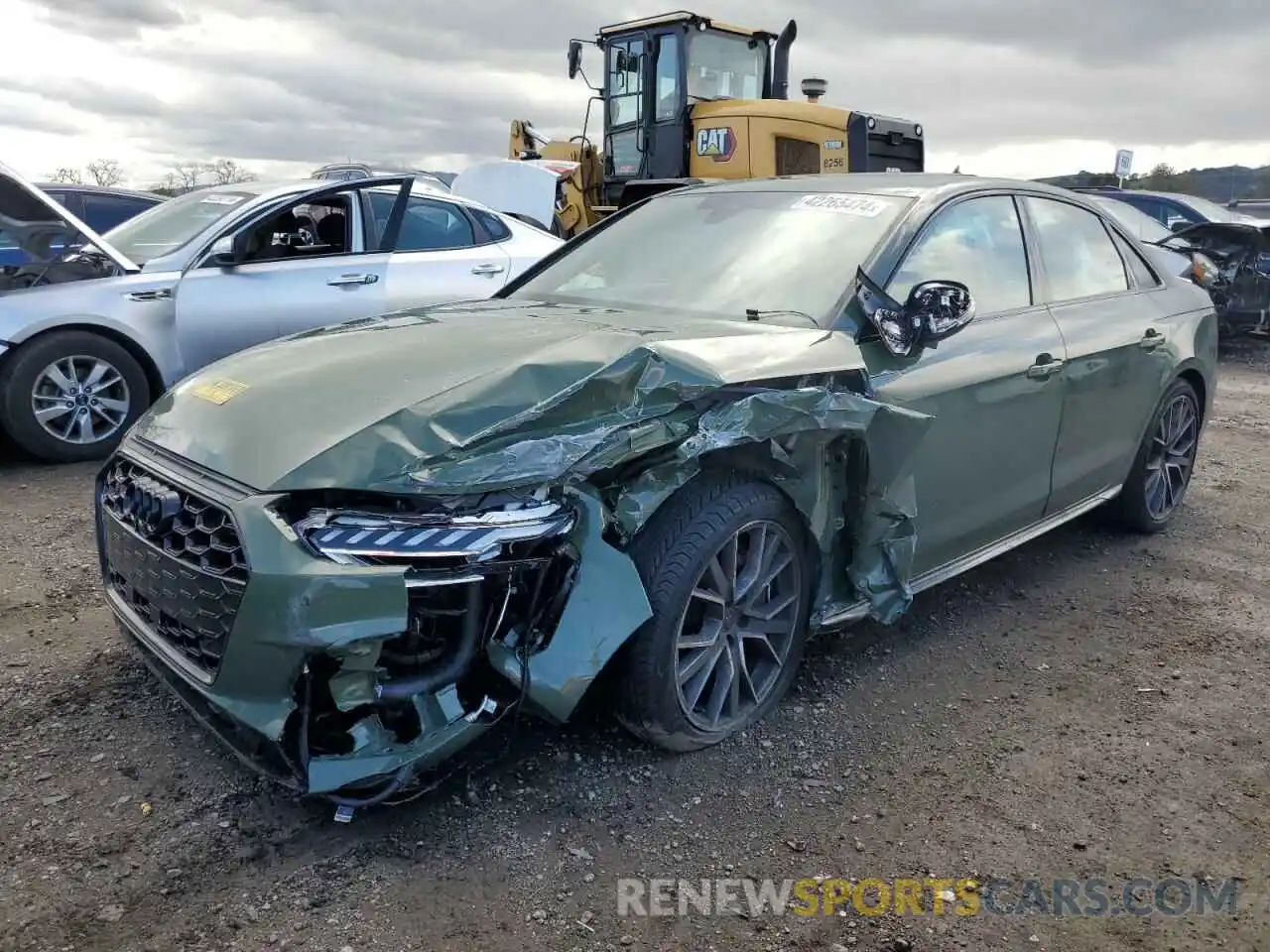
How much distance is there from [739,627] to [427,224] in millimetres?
4578

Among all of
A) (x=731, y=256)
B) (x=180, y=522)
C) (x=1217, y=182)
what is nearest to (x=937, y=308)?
(x=731, y=256)

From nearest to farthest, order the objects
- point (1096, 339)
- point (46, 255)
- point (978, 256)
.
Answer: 1. point (978, 256)
2. point (1096, 339)
3. point (46, 255)

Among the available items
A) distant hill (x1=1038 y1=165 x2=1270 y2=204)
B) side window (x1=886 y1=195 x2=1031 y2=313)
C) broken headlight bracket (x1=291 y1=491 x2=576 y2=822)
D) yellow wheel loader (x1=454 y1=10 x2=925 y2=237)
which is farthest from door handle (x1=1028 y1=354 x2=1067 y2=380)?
distant hill (x1=1038 y1=165 x2=1270 y2=204)

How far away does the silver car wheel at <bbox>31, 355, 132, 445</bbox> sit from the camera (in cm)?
566

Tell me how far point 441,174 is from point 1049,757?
16.2m

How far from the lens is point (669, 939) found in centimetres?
227

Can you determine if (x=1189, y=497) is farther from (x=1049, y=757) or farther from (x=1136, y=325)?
(x=1049, y=757)

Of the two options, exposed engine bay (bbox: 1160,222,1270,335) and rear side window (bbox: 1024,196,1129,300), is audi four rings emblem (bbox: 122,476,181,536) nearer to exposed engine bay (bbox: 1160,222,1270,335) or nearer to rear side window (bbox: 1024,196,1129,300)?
rear side window (bbox: 1024,196,1129,300)

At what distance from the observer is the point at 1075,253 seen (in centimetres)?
434

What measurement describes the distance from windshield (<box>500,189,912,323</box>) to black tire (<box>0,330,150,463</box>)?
A: 299 centimetres

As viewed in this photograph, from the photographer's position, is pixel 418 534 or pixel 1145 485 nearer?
pixel 418 534

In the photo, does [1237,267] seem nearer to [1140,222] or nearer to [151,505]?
[1140,222]

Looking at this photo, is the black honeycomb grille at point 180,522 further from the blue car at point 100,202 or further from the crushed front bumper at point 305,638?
the blue car at point 100,202

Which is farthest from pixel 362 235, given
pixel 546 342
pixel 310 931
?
pixel 310 931
